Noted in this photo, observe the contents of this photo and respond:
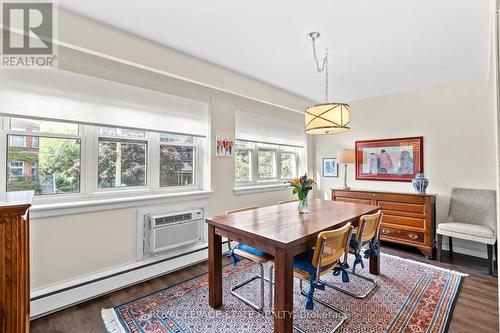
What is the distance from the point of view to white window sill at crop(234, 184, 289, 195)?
3.63 m

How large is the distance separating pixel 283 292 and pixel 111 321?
1452mm

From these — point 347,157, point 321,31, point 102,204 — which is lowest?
point 102,204

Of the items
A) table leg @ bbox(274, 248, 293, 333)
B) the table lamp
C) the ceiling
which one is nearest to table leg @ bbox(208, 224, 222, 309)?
table leg @ bbox(274, 248, 293, 333)

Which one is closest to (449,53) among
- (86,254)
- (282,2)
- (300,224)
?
(282,2)

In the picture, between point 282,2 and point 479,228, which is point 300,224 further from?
point 479,228

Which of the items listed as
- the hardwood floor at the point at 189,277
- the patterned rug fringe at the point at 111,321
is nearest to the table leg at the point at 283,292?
the patterned rug fringe at the point at 111,321

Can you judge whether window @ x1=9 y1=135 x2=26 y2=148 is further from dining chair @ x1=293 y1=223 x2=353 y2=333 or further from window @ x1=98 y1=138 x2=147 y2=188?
dining chair @ x1=293 y1=223 x2=353 y2=333

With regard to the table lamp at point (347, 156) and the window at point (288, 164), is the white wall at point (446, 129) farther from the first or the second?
the window at point (288, 164)

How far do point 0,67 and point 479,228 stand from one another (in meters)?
5.09

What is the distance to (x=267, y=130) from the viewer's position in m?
4.11

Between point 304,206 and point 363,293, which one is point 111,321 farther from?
point 363,293

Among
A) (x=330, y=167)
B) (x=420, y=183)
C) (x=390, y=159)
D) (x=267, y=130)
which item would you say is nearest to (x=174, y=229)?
(x=267, y=130)

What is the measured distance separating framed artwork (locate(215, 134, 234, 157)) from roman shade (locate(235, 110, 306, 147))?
0.75 ft

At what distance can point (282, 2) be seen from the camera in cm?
186
